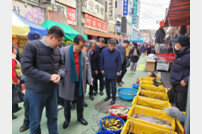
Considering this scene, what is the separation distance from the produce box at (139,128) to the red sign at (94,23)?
33.2 ft

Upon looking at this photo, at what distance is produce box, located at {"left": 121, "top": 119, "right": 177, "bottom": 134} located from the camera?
1.90 metres

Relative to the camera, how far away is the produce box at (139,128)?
1.90 m

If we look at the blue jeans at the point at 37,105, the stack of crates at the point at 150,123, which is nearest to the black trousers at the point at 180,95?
the stack of crates at the point at 150,123

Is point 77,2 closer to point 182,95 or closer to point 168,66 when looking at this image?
point 168,66

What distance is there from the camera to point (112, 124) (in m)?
2.49

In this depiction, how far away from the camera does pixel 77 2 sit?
966cm

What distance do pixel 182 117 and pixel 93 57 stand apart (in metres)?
3.13

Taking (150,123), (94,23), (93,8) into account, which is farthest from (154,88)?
(93,8)

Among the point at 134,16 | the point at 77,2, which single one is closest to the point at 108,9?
the point at 77,2

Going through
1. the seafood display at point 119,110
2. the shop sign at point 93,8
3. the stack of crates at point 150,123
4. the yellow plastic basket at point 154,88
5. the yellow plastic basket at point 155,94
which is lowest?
the seafood display at point 119,110

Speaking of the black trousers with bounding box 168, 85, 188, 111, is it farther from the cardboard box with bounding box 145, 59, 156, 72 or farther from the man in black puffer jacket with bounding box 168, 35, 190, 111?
the cardboard box with bounding box 145, 59, 156, 72

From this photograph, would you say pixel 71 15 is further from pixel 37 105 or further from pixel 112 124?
pixel 112 124

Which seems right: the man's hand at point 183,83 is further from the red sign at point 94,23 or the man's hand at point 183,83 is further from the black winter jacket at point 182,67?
the red sign at point 94,23

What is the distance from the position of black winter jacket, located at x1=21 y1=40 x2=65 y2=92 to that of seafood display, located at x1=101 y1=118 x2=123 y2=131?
1.44 m
